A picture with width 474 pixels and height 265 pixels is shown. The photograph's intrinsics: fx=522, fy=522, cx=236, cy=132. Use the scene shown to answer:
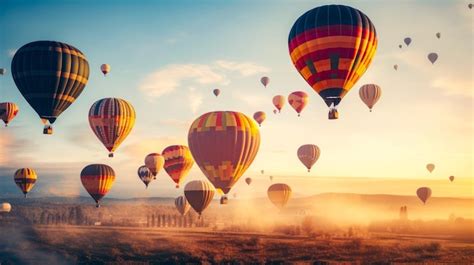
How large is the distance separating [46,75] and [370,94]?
44.4 metres

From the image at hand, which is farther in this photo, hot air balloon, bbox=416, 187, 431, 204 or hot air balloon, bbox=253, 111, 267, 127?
hot air balloon, bbox=416, 187, 431, 204

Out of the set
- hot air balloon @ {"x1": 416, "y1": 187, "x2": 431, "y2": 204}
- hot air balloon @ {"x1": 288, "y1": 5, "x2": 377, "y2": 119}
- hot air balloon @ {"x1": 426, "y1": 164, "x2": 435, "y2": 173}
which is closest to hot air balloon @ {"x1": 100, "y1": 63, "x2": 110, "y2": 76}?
hot air balloon @ {"x1": 288, "y1": 5, "x2": 377, "y2": 119}

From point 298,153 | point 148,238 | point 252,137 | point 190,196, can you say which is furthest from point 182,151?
point 148,238

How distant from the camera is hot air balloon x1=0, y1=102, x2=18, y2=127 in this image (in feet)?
285

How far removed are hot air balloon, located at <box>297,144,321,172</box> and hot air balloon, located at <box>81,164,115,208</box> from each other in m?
33.2

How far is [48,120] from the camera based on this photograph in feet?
184

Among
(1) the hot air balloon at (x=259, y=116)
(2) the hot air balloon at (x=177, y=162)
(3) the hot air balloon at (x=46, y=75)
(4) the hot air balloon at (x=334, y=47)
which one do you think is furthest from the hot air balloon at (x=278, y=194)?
(4) the hot air balloon at (x=334, y=47)

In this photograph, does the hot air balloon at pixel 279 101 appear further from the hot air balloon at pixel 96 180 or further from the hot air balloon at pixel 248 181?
the hot air balloon at pixel 96 180

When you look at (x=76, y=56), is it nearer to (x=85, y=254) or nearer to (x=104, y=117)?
(x=104, y=117)

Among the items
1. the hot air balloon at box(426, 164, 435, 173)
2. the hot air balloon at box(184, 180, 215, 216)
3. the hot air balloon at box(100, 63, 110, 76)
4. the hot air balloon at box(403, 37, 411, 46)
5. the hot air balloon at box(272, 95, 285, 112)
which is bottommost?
the hot air balloon at box(184, 180, 215, 216)

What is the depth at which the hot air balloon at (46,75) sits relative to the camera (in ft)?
181

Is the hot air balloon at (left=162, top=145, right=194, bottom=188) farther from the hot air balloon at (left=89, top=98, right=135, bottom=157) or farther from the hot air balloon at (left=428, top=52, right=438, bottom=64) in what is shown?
the hot air balloon at (left=428, top=52, right=438, bottom=64)

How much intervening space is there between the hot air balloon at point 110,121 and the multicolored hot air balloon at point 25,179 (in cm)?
5281

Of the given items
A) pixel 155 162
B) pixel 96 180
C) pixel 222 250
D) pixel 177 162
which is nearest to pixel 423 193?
pixel 222 250
